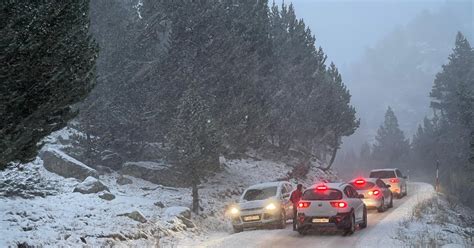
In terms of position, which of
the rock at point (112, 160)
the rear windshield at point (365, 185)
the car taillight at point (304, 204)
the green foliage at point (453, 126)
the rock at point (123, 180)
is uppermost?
the green foliage at point (453, 126)

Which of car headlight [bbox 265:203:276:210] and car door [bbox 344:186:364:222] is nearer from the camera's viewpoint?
car door [bbox 344:186:364:222]

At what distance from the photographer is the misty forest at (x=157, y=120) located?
10086 millimetres

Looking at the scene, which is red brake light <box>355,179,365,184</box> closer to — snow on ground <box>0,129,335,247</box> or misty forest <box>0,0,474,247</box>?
misty forest <box>0,0,474,247</box>

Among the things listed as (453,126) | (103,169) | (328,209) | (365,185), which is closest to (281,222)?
(328,209)

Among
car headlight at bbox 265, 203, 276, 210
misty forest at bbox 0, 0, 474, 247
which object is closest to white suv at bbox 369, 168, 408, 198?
misty forest at bbox 0, 0, 474, 247

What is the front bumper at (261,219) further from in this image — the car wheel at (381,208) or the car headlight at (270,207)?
Answer: the car wheel at (381,208)

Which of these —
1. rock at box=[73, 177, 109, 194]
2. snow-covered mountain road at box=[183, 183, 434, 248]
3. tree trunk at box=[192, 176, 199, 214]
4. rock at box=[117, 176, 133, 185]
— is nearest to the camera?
snow-covered mountain road at box=[183, 183, 434, 248]

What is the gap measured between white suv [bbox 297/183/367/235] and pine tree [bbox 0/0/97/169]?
8.14 meters

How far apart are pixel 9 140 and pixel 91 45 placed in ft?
10.0

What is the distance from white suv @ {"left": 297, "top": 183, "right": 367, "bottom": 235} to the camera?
15594 millimetres

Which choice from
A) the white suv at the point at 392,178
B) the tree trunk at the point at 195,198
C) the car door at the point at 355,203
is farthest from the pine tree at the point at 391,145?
the car door at the point at 355,203

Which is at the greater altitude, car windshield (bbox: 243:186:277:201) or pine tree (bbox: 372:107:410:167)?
pine tree (bbox: 372:107:410:167)

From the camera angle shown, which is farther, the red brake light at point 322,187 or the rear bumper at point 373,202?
the rear bumper at point 373,202

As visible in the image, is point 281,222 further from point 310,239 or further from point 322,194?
point 310,239
